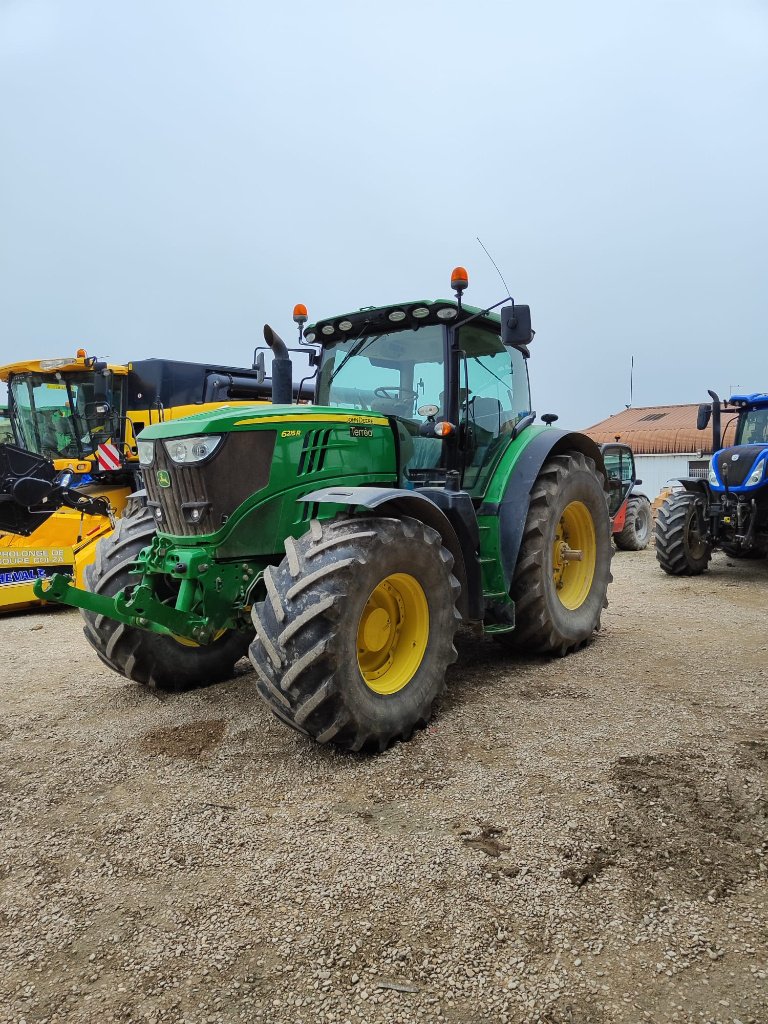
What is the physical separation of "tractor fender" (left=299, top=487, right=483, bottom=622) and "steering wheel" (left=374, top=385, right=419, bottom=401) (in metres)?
0.71

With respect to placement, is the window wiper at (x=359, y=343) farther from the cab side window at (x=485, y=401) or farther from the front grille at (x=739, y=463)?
the front grille at (x=739, y=463)

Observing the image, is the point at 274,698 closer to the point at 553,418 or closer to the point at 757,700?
the point at 757,700

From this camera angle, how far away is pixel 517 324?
409 cm

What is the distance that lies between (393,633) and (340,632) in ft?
2.22

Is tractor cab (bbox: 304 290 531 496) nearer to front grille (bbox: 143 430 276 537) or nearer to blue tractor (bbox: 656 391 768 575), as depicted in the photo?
front grille (bbox: 143 430 276 537)

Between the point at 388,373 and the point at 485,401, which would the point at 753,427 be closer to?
the point at 485,401

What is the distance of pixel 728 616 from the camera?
638 cm

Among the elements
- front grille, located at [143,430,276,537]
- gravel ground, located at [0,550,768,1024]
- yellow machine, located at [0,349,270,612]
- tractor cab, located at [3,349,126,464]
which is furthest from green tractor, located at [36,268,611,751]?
tractor cab, located at [3,349,126,464]

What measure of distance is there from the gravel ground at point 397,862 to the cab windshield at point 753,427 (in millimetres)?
6320

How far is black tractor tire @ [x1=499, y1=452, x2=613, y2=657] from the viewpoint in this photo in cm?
461

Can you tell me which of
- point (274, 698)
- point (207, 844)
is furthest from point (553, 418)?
point (207, 844)

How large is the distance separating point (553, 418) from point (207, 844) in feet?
13.5

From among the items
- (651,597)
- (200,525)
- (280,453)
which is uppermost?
(280,453)

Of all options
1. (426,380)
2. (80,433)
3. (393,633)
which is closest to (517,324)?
(426,380)
